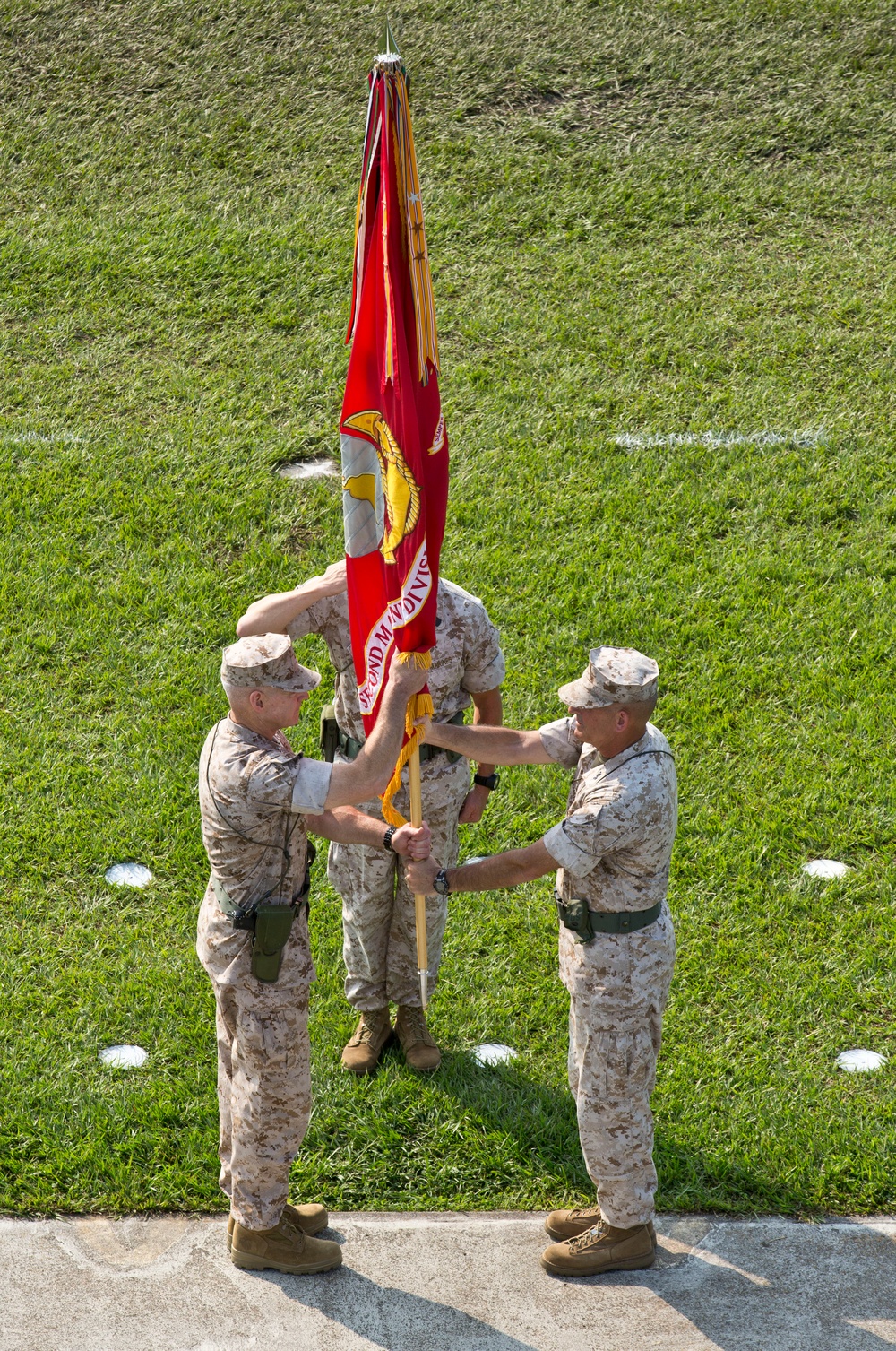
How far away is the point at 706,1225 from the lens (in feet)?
17.5

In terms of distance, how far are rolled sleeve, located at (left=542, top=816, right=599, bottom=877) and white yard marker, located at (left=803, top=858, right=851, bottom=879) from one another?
2637 millimetres

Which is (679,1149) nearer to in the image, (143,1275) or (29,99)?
(143,1275)

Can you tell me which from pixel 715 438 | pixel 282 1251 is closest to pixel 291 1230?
pixel 282 1251

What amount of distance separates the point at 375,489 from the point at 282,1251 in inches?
107

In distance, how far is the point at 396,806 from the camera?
19.4 ft

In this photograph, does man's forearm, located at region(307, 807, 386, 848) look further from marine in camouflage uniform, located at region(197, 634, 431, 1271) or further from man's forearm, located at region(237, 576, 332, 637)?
man's forearm, located at region(237, 576, 332, 637)

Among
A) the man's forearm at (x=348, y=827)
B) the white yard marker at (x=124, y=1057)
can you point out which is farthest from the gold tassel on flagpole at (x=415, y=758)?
the white yard marker at (x=124, y=1057)

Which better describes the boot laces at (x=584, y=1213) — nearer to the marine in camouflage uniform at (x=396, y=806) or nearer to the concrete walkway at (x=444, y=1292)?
the concrete walkway at (x=444, y=1292)

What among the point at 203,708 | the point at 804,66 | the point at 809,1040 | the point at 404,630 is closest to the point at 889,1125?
the point at 809,1040

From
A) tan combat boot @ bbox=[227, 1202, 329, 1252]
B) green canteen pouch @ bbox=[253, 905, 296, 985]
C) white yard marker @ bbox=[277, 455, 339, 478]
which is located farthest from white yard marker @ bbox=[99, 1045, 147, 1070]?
white yard marker @ bbox=[277, 455, 339, 478]

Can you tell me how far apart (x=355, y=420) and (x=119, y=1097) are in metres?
2.85

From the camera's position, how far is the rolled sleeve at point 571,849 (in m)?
4.72

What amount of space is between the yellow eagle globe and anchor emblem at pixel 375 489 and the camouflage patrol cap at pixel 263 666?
25.4 inches

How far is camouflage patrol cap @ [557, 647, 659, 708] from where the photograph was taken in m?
4.66
